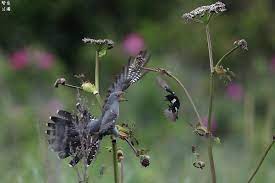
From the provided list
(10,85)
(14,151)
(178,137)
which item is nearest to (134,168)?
(14,151)

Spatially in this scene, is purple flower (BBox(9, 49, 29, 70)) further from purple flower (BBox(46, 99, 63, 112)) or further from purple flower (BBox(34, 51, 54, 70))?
purple flower (BBox(46, 99, 63, 112))

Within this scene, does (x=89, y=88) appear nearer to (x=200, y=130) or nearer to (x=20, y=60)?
(x=200, y=130)

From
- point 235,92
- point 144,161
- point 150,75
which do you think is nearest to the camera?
point 144,161

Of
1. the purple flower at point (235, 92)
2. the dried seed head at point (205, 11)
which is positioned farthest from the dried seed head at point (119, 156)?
the purple flower at point (235, 92)

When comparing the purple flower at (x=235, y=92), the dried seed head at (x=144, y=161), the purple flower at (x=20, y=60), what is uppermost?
the purple flower at (x=20, y=60)

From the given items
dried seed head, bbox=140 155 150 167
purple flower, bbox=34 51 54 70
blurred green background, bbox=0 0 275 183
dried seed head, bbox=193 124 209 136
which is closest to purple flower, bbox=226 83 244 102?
blurred green background, bbox=0 0 275 183

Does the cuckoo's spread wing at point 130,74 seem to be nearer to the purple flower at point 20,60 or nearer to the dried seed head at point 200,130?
the dried seed head at point 200,130

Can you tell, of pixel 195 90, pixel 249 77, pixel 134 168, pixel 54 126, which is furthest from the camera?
pixel 249 77

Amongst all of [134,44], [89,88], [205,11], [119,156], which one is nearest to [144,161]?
[119,156]

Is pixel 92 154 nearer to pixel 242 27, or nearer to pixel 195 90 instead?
pixel 195 90
